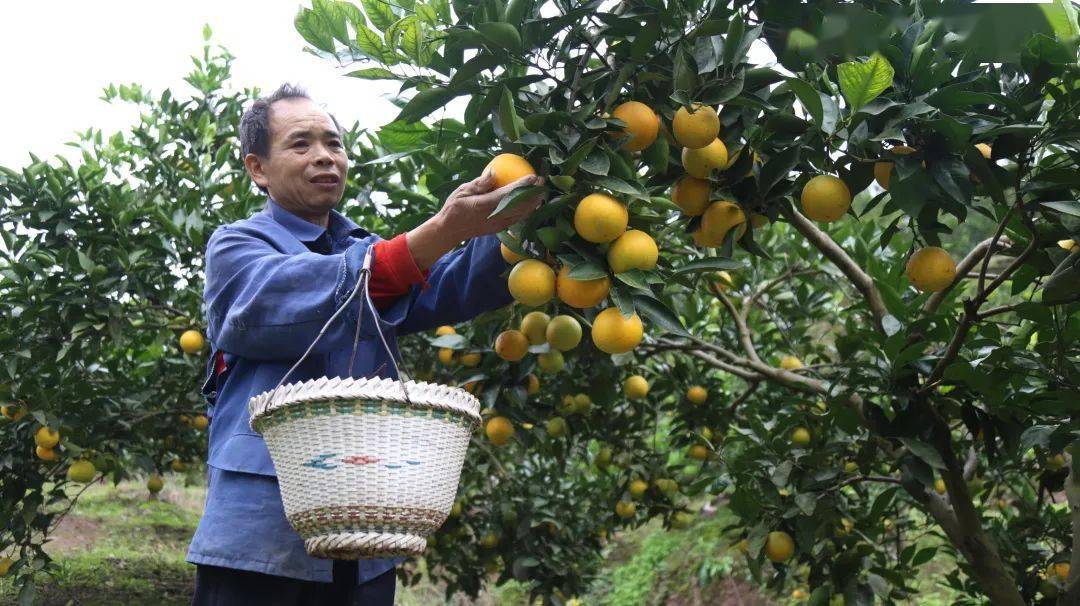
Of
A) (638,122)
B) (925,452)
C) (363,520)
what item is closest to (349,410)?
(363,520)

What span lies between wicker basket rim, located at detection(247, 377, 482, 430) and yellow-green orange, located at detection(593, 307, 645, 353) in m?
0.25

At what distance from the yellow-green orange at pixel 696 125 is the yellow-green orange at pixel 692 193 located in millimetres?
163

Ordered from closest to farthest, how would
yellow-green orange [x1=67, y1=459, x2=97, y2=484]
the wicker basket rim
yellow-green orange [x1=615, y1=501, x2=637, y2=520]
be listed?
the wicker basket rim, yellow-green orange [x1=67, y1=459, x2=97, y2=484], yellow-green orange [x1=615, y1=501, x2=637, y2=520]

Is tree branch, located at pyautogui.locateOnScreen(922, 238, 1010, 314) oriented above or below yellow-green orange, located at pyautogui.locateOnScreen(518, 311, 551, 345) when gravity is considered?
above

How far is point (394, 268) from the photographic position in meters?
1.62

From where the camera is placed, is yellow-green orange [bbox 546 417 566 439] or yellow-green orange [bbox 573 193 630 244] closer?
yellow-green orange [bbox 573 193 630 244]

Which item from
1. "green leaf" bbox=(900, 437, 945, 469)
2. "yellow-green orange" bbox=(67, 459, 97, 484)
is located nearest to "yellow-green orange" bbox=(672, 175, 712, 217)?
"green leaf" bbox=(900, 437, 945, 469)

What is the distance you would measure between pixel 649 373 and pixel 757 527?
1110mm

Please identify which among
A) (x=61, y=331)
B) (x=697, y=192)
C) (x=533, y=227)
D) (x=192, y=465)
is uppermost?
(x=697, y=192)

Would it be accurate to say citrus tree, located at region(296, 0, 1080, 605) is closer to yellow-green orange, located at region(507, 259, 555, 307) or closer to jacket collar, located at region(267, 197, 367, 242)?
yellow-green orange, located at region(507, 259, 555, 307)

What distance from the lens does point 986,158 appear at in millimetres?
1615

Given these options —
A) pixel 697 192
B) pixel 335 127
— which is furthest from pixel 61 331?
pixel 697 192

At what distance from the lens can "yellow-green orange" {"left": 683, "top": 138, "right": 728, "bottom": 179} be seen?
63.7 inches

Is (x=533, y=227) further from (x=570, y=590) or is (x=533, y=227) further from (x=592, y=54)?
(x=570, y=590)
